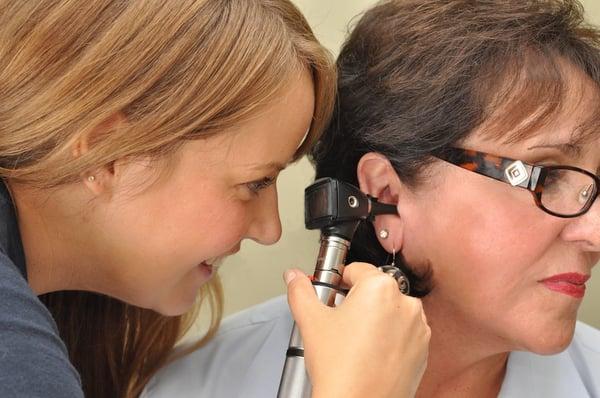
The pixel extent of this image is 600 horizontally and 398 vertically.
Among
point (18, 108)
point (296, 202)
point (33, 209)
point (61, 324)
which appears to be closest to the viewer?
point (18, 108)

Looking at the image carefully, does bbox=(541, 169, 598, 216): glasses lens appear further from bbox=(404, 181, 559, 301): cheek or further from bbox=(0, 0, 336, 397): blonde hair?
bbox=(0, 0, 336, 397): blonde hair

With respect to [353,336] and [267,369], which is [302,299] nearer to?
[353,336]

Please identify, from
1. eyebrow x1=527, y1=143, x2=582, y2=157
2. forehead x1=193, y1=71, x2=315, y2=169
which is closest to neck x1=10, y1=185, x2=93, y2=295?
forehead x1=193, y1=71, x2=315, y2=169

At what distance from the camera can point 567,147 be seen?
1.33 metres

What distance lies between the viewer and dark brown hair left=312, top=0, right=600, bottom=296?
1342 mm

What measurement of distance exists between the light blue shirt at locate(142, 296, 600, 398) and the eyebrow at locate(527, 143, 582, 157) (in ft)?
1.44

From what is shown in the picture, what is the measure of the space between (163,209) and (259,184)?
159mm

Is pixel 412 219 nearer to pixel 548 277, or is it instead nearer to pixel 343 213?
pixel 343 213

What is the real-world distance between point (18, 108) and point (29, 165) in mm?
84

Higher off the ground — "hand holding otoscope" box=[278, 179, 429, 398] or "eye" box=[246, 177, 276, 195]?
"eye" box=[246, 177, 276, 195]

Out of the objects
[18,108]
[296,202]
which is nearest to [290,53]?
[18,108]

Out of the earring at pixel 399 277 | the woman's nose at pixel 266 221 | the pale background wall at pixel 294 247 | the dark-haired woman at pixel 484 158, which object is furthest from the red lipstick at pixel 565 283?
the pale background wall at pixel 294 247

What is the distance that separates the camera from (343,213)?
4.47 ft

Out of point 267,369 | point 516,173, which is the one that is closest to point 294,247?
point 267,369
